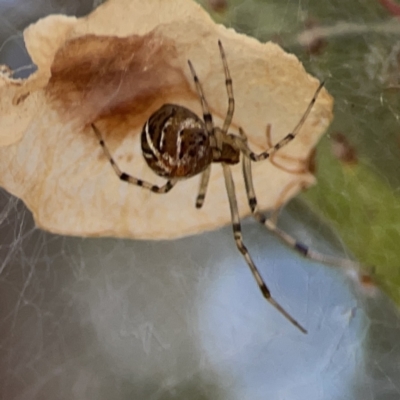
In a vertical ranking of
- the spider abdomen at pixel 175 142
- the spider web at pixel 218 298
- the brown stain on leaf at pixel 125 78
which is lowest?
the spider web at pixel 218 298

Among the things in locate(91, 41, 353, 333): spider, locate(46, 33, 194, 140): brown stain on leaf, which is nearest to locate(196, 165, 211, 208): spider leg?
locate(91, 41, 353, 333): spider

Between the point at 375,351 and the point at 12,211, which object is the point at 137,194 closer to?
the point at 12,211

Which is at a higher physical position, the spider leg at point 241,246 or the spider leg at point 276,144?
the spider leg at point 276,144

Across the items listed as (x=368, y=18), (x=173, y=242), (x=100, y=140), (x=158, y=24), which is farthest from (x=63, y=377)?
(x=368, y=18)

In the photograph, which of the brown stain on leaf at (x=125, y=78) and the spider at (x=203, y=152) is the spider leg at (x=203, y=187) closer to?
the spider at (x=203, y=152)

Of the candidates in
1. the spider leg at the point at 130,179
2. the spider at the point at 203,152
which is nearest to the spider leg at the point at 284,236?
the spider at the point at 203,152

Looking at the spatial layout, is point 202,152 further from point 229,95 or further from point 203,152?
point 229,95
